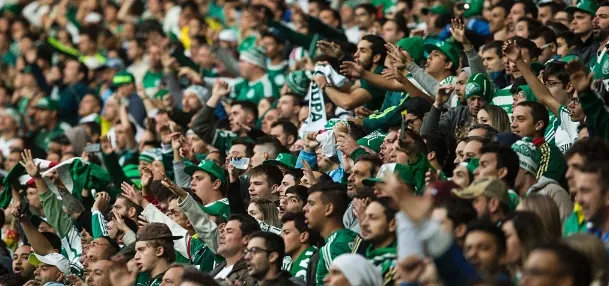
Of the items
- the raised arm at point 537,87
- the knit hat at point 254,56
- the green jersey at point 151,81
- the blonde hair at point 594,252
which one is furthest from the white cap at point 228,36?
the blonde hair at point 594,252

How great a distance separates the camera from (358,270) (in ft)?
29.0

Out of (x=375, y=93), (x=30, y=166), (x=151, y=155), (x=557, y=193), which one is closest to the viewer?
(x=557, y=193)

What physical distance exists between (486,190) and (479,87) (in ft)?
9.57

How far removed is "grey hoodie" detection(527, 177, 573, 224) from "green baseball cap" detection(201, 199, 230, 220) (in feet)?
11.3

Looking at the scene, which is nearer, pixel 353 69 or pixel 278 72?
pixel 353 69

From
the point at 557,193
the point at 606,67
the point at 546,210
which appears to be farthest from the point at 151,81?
the point at 546,210

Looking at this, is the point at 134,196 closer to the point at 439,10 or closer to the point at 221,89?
the point at 221,89

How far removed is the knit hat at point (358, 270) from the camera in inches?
346

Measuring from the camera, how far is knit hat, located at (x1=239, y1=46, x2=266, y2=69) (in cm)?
1689

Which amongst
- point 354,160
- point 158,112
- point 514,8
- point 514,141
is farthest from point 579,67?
point 158,112

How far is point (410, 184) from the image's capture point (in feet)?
34.4

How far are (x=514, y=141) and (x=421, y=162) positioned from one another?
2.78ft

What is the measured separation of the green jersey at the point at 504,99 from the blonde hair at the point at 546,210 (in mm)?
3418

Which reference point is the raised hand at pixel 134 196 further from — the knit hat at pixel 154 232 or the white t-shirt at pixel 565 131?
the white t-shirt at pixel 565 131
